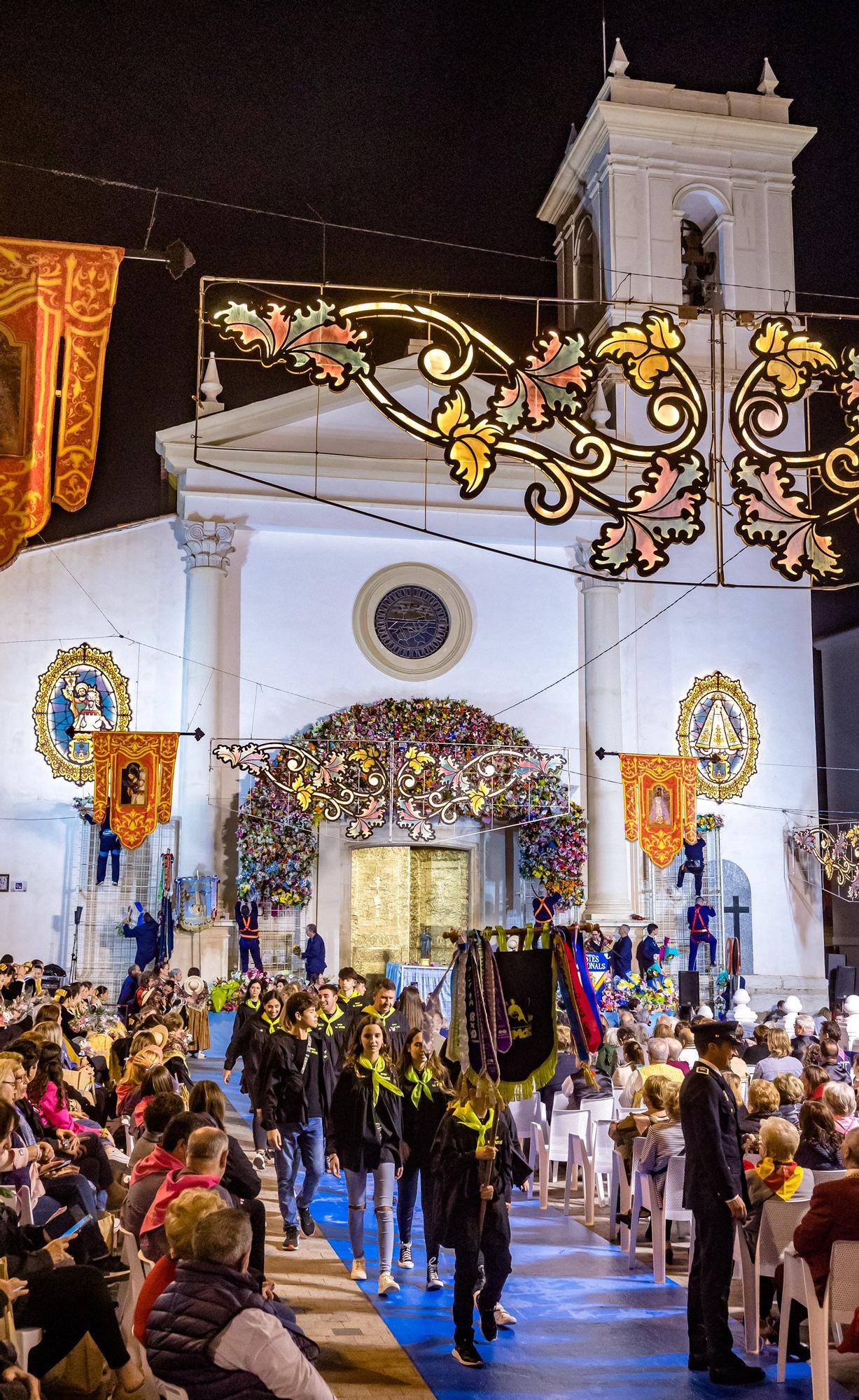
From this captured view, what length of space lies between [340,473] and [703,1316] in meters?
18.6

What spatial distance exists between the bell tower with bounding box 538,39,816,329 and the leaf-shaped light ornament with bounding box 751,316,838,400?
19484 mm

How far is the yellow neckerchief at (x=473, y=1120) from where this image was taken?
728 cm

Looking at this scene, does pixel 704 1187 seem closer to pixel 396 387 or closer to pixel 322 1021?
pixel 322 1021

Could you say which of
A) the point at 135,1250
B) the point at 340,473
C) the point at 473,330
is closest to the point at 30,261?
the point at 473,330

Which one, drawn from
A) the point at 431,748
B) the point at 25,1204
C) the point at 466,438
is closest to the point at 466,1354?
the point at 25,1204

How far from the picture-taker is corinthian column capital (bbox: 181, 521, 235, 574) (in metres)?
23.2

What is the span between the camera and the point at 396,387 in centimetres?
2411

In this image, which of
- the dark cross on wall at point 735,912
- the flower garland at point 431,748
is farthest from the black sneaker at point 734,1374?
the dark cross on wall at point 735,912

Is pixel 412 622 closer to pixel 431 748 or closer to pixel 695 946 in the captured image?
pixel 431 748

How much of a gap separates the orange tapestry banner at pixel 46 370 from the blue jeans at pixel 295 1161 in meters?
4.69

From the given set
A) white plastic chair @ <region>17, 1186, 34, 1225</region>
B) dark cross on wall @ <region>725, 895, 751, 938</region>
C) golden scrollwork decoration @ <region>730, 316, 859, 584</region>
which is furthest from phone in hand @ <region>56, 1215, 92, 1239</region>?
dark cross on wall @ <region>725, 895, 751, 938</region>

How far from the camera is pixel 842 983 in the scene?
23234 mm

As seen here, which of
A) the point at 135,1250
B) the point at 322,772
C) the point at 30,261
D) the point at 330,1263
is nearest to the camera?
the point at 135,1250

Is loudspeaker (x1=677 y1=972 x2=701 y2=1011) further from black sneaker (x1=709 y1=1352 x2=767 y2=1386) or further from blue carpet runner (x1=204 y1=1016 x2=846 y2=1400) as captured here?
black sneaker (x1=709 y1=1352 x2=767 y2=1386)
